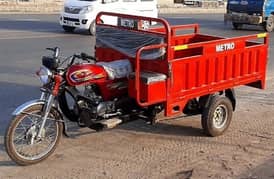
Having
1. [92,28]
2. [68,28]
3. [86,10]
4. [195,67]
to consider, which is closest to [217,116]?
[195,67]

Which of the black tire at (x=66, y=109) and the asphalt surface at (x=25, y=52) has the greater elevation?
the black tire at (x=66, y=109)

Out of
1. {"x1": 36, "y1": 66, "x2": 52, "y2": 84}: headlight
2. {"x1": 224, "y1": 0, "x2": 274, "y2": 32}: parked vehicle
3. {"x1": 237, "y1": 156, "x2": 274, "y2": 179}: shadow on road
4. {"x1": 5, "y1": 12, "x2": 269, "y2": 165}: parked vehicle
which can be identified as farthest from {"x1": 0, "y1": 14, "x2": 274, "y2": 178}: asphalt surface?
{"x1": 224, "y1": 0, "x2": 274, "y2": 32}: parked vehicle

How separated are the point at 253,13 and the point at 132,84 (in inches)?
760

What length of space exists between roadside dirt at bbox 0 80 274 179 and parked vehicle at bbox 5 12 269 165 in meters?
0.25

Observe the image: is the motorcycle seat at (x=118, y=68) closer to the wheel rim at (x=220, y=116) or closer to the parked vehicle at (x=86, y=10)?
the wheel rim at (x=220, y=116)

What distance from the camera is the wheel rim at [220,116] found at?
734cm

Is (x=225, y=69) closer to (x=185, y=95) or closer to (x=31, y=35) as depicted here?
(x=185, y=95)

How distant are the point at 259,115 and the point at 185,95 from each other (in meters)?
2.07

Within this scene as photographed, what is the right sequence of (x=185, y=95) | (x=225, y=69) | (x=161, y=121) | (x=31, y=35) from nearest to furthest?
(x=185, y=95) → (x=225, y=69) → (x=161, y=121) → (x=31, y=35)

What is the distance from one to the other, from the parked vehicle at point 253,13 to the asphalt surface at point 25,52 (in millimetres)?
1168

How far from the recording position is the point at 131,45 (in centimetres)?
718

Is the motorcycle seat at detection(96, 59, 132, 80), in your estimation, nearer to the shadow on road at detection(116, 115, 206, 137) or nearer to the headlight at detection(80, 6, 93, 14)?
the shadow on road at detection(116, 115, 206, 137)

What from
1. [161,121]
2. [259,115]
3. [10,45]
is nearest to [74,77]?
[161,121]

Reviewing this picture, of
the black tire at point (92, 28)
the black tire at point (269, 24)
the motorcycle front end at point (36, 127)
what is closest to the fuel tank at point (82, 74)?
the motorcycle front end at point (36, 127)
